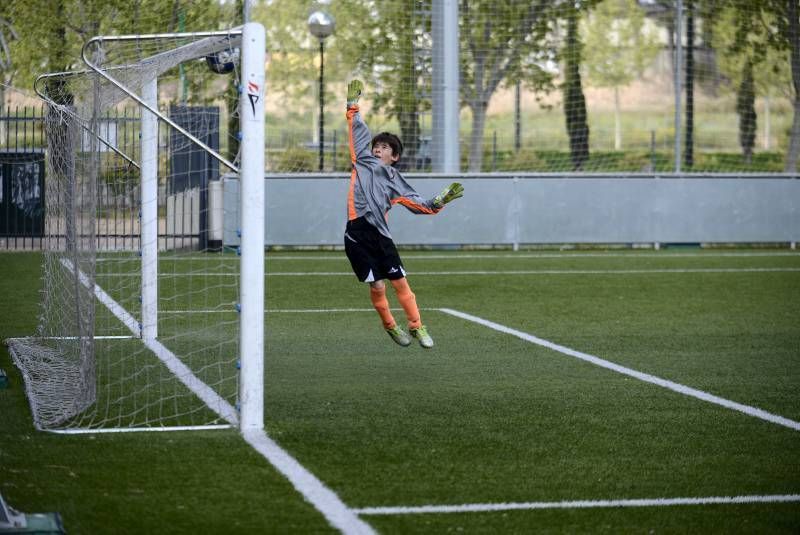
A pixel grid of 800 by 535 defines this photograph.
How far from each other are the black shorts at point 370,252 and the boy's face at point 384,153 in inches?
18.7

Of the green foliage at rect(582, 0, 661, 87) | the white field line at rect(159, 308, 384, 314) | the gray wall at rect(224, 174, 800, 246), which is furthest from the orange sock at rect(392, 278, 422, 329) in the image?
the green foliage at rect(582, 0, 661, 87)

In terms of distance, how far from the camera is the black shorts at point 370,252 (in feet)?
30.5

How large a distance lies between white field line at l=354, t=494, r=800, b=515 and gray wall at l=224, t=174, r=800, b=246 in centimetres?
1483

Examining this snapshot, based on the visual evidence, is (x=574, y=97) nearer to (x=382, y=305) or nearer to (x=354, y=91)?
(x=382, y=305)

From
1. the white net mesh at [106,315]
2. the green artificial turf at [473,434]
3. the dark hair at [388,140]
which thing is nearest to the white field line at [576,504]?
the green artificial turf at [473,434]

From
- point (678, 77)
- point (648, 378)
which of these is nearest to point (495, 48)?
point (678, 77)

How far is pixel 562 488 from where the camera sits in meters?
5.68

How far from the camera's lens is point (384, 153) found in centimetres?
935

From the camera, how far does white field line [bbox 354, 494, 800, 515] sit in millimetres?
5266

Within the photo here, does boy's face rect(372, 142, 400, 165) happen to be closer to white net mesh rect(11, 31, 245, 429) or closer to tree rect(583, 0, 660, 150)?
white net mesh rect(11, 31, 245, 429)

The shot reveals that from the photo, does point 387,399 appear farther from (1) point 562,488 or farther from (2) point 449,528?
(2) point 449,528

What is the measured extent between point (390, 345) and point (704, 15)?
625 inches

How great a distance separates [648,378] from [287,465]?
3594 millimetres

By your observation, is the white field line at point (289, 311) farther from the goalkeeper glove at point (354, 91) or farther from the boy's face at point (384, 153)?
the goalkeeper glove at point (354, 91)
